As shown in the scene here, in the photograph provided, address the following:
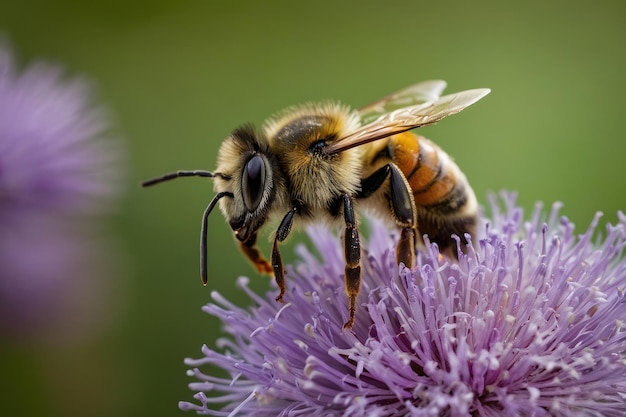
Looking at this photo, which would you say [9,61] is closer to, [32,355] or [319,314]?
[32,355]

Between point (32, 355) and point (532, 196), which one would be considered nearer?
point (32, 355)

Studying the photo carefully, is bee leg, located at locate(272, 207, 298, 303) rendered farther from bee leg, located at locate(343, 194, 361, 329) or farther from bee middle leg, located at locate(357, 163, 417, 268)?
bee middle leg, located at locate(357, 163, 417, 268)

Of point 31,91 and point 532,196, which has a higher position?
point 31,91

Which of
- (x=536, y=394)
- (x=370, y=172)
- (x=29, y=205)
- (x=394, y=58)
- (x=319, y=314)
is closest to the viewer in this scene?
(x=536, y=394)

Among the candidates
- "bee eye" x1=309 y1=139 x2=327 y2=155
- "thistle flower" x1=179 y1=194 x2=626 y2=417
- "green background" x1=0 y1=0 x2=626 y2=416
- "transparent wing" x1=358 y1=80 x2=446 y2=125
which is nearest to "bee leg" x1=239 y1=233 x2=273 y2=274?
"thistle flower" x1=179 y1=194 x2=626 y2=417

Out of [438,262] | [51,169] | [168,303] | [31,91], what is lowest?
[168,303]

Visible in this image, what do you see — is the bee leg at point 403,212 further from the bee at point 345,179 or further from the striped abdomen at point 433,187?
the striped abdomen at point 433,187

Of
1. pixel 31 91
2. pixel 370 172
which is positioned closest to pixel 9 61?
pixel 31 91
